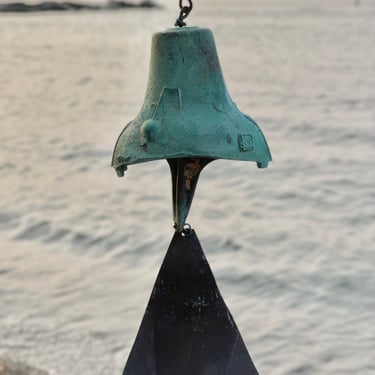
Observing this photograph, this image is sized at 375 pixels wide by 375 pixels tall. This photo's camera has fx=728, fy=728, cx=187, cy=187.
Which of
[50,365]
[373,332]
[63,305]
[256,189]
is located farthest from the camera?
[256,189]

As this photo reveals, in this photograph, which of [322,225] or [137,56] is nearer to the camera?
[322,225]

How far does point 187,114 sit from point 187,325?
60 cm

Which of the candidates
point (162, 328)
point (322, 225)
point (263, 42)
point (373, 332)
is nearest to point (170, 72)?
point (162, 328)

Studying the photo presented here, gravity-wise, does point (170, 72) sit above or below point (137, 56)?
above

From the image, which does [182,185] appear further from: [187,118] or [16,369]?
[16,369]

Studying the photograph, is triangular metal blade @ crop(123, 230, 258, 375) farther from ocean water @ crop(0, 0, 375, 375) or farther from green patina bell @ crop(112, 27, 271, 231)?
ocean water @ crop(0, 0, 375, 375)

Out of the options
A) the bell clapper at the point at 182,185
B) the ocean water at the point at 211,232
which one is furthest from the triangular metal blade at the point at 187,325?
the ocean water at the point at 211,232

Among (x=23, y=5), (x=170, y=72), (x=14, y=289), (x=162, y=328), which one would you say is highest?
(x=170, y=72)

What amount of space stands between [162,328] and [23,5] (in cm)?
4671

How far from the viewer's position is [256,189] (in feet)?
25.1

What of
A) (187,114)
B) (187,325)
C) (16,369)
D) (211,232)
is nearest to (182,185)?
(187,114)

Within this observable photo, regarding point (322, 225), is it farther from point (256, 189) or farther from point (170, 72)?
point (170, 72)

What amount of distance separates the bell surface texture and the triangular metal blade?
1.12ft

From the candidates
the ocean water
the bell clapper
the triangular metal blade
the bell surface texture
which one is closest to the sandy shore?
the ocean water
